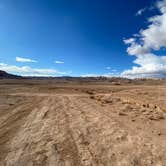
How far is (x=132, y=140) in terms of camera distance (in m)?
8.09

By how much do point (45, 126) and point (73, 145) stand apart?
322cm

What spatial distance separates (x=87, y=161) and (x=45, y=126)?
4.60 meters

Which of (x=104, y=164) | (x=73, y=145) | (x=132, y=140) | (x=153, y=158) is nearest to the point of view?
(x=104, y=164)

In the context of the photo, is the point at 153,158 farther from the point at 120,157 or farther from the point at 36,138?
the point at 36,138

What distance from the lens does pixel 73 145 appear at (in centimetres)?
734

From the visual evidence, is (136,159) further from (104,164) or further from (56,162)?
(56,162)

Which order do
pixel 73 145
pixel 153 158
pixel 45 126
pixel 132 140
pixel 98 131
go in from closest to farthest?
pixel 153 158, pixel 73 145, pixel 132 140, pixel 98 131, pixel 45 126

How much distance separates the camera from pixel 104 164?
5953 millimetres

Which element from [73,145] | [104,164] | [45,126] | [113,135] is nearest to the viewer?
[104,164]

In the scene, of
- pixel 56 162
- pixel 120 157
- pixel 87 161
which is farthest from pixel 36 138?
pixel 120 157

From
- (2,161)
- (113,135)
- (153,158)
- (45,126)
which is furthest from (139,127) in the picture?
(2,161)

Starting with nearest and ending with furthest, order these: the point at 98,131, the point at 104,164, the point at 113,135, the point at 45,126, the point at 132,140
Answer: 1. the point at 104,164
2. the point at 132,140
3. the point at 113,135
4. the point at 98,131
5. the point at 45,126

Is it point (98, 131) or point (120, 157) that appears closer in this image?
point (120, 157)

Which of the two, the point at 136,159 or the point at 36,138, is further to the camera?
the point at 36,138
